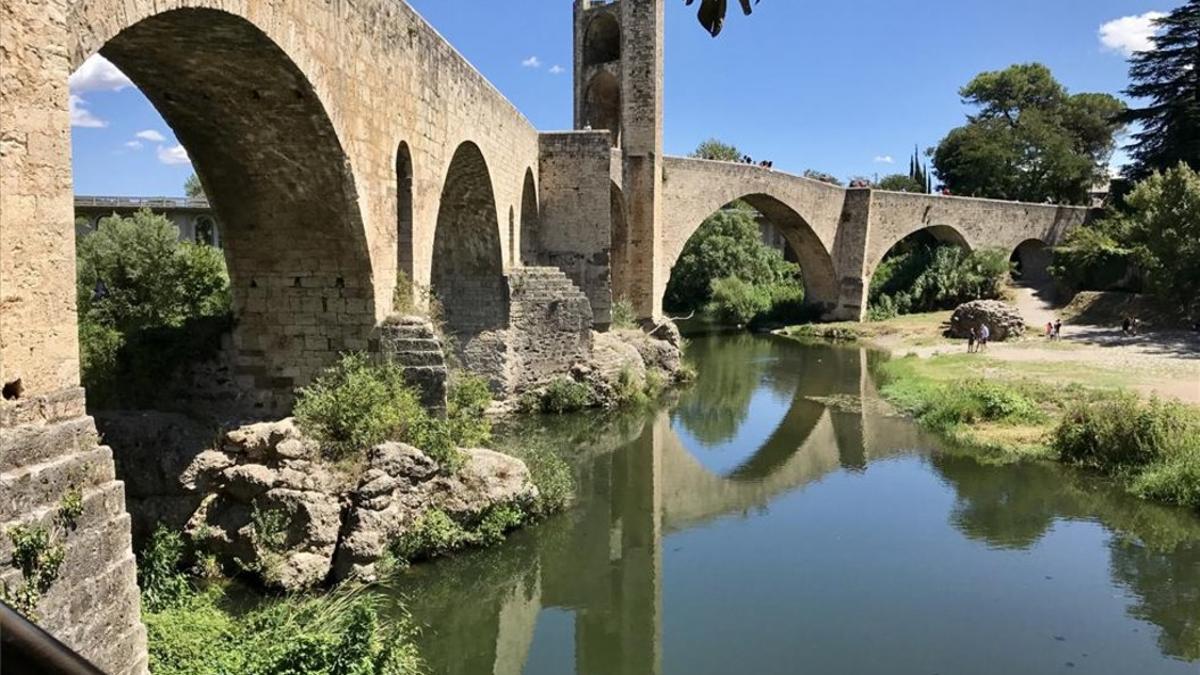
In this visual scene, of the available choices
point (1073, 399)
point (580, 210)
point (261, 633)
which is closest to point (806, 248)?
point (580, 210)

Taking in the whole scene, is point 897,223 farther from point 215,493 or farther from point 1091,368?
point 215,493

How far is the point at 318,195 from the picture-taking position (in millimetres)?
7965

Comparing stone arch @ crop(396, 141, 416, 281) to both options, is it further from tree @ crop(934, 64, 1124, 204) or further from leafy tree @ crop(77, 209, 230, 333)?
tree @ crop(934, 64, 1124, 204)

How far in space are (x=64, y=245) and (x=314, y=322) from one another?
4.88 metres

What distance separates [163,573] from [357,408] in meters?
2.06

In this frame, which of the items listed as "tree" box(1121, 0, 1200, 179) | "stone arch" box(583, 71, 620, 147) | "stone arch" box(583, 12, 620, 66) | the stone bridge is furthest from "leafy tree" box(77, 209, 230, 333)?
"tree" box(1121, 0, 1200, 179)

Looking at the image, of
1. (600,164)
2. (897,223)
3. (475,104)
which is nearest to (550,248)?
(600,164)

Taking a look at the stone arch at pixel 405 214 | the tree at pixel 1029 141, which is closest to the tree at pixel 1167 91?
the tree at pixel 1029 141

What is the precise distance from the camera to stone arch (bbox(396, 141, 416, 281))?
9.26 meters

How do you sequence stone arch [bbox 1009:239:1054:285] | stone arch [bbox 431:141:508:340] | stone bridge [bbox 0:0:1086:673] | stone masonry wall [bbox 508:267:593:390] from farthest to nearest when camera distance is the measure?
stone arch [bbox 1009:239:1054:285] → stone masonry wall [bbox 508:267:593:390] → stone arch [bbox 431:141:508:340] → stone bridge [bbox 0:0:1086:673]

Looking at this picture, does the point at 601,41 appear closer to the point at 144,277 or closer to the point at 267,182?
the point at 144,277

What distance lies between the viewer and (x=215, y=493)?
7.20 m

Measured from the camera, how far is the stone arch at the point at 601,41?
62.6ft

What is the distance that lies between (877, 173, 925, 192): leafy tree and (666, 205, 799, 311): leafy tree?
52.6 ft
